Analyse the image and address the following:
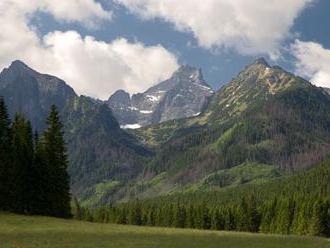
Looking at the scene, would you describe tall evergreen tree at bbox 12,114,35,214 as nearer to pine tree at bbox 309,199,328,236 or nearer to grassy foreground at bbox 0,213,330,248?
grassy foreground at bbox 0,213,330,248

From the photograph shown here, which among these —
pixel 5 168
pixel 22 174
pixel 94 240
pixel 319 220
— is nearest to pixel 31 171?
pixel 22 174

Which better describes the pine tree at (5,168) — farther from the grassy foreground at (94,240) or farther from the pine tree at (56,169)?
the grassy foreground at (94,240)

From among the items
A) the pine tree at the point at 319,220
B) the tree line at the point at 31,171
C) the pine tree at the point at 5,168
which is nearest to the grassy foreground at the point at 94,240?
the pine tree at the point at 5,168

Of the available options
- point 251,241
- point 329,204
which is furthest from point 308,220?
point 251,241

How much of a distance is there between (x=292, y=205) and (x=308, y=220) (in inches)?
684

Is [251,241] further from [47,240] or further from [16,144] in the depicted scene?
[16,144]

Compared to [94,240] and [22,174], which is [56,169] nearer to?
[22,174]

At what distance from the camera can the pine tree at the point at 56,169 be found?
330ft

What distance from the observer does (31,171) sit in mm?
98000

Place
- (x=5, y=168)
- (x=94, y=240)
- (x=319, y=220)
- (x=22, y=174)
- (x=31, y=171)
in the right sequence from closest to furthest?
(x=94, y=240), (x=5, y=168), (x=22, y=174), (x=31, y=171), (x=319, y=220)

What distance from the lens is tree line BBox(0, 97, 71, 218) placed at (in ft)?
309

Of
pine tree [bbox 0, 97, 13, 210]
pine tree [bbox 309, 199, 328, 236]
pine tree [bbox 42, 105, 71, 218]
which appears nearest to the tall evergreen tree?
pine tree [bbox 0, 97, 13, 210]

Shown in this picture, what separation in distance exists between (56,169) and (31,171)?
6.41m

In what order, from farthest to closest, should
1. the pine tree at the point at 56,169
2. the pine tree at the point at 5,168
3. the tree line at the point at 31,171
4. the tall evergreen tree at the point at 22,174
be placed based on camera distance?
the pine tree at the point at 56,169 < the tree line at the point at 31,171 < the tall evergreen tree at the point at 22,174 < the pine tree at the point at 5,168
